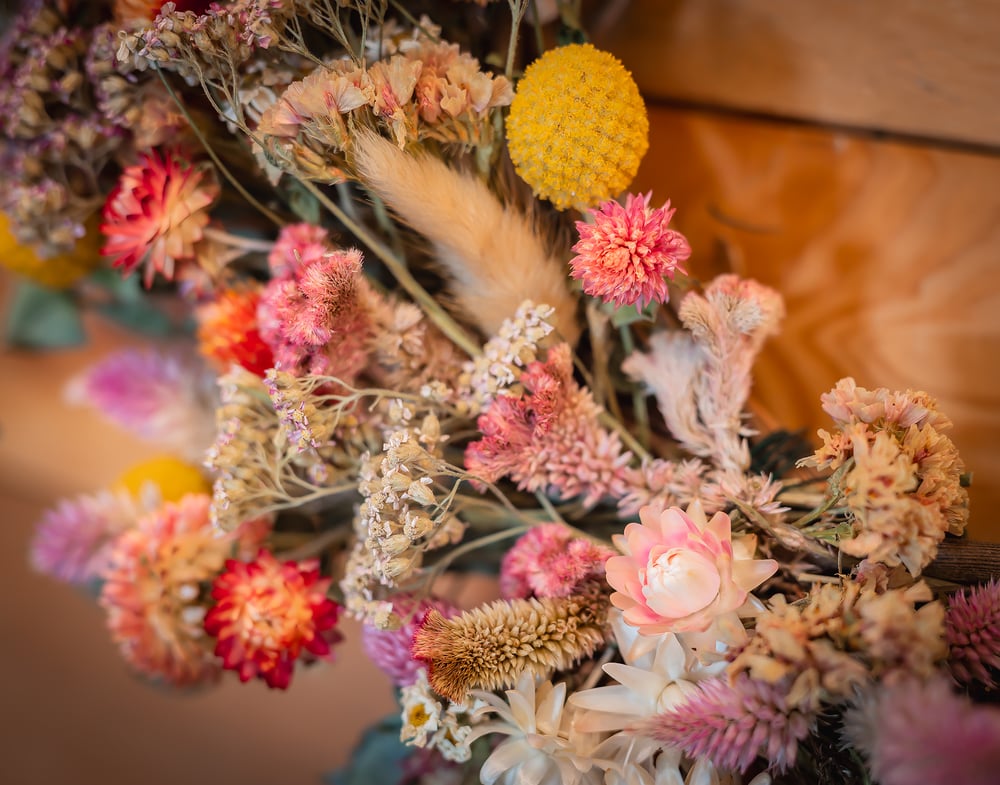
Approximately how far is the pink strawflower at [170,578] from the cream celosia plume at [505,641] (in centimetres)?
26

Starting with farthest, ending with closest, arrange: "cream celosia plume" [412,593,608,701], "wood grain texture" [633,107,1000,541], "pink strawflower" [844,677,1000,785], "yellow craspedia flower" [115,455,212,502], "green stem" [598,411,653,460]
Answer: "yellow craspedia flower" [115,455,212,502] → "wood grain texture" [633,107,1000,541] → "green stem" [598,411,653,460] → "cream celosia plume" [412,593,608,701] → "pink strawflower" [844,677,1000,785]

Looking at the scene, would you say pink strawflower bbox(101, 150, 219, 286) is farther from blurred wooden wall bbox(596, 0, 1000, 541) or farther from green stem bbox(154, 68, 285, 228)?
blurred wooden wall bbox(596, 0, 1000, 541)

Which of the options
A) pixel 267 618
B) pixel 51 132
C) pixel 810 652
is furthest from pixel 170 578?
pixel 810 652

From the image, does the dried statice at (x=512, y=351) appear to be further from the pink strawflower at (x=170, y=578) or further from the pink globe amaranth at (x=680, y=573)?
the pink strawflower at (x=170, y=578)

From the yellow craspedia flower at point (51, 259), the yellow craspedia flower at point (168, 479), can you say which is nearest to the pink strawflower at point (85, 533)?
the yellow craspedia flower at point (168, 479)

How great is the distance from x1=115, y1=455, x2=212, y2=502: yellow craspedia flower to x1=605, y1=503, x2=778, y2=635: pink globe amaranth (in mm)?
542

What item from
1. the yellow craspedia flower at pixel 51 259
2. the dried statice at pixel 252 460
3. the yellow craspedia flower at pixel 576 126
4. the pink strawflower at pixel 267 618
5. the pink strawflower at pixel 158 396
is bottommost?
the pink strawflower at pixel 158 396

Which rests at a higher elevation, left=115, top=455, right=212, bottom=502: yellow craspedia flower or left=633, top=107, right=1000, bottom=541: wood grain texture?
left=633, top=107, right=1000, bottom=541: wood grain texture

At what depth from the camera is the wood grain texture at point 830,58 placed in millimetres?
721

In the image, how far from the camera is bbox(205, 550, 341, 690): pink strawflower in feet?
2.01

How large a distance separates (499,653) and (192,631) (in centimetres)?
33

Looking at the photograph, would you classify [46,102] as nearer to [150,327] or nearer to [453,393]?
[150,327]

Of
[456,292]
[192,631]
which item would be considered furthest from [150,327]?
[456,292]

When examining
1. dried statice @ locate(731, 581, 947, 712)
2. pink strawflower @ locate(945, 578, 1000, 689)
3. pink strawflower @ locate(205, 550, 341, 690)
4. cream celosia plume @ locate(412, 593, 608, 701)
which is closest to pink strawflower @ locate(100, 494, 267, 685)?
pink strawflower @ locate(205, 550, 341, 690)
